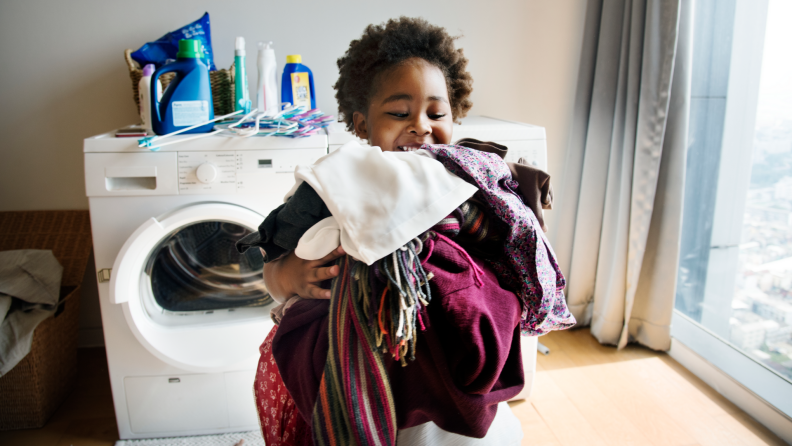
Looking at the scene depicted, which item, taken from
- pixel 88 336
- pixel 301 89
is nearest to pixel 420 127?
pixel 301 89

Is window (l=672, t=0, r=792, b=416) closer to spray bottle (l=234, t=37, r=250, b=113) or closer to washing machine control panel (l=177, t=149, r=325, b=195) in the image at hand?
washing machine control panel (l=177, t=149, r=325, b=195)

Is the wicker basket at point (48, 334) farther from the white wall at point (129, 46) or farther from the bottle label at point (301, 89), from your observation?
the bottle label at point (301, 89)

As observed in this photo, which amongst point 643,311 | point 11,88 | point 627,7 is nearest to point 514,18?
point 627,7

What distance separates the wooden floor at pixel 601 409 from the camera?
1.49m

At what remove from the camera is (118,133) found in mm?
1384

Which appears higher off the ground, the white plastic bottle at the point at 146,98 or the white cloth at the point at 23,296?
the white plastic bottle at the point at 146,98

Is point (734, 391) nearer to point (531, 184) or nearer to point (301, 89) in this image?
point (531, 184)

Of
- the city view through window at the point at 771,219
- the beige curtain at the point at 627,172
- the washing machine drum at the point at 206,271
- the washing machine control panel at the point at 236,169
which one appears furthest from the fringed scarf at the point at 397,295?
the beige curtain at the point at 627,172

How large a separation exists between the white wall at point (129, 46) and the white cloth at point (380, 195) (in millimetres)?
1467

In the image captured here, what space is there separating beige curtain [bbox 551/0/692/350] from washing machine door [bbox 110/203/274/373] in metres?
1.33

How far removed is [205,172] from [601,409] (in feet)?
4.75

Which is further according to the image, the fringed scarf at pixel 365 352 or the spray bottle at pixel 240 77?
the spray bottle at pixel 240 77

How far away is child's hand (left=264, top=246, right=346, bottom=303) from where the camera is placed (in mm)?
646

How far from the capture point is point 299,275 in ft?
2.25
